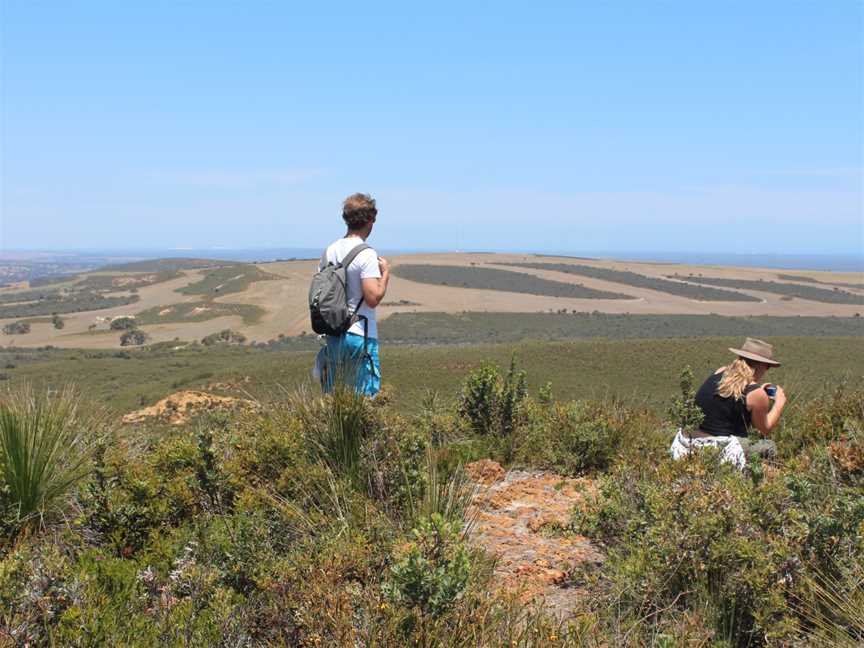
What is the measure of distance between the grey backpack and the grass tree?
166 centimetres

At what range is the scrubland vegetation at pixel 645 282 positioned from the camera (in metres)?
94.9

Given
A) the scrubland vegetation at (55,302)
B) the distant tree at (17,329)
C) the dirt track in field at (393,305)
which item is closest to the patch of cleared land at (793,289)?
the dirt track in field at (393,305)

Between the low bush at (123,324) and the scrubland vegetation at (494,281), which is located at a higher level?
the scrubland vegetation at (494,281)

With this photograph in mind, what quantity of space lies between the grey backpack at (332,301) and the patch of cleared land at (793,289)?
95904 millimetres

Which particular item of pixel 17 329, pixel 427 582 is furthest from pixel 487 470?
pixel 17 329

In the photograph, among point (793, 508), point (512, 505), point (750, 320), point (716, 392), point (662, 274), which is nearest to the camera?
point (793, 508)

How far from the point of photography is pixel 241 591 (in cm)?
319

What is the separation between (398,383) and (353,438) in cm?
2769

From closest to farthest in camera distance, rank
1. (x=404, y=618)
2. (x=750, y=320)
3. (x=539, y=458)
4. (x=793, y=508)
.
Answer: (x=404, y=618) → (x=793, y=508) → (x=539, y=458) → (x=750, y=320)

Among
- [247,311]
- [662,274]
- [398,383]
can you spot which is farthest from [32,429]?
[662,274]

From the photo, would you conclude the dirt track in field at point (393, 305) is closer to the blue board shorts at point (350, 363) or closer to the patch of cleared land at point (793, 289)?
the patch of cleared land at point (793, 289)

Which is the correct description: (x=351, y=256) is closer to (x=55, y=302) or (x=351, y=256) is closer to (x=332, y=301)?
(x=332, y=301)

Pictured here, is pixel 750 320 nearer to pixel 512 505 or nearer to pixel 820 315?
pixel 820 315

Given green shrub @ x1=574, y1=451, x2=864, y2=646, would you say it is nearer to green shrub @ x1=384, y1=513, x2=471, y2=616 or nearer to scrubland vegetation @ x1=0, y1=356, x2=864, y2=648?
scrubland vegetation @ x1=0, y1=356, x2=864, y2=648
